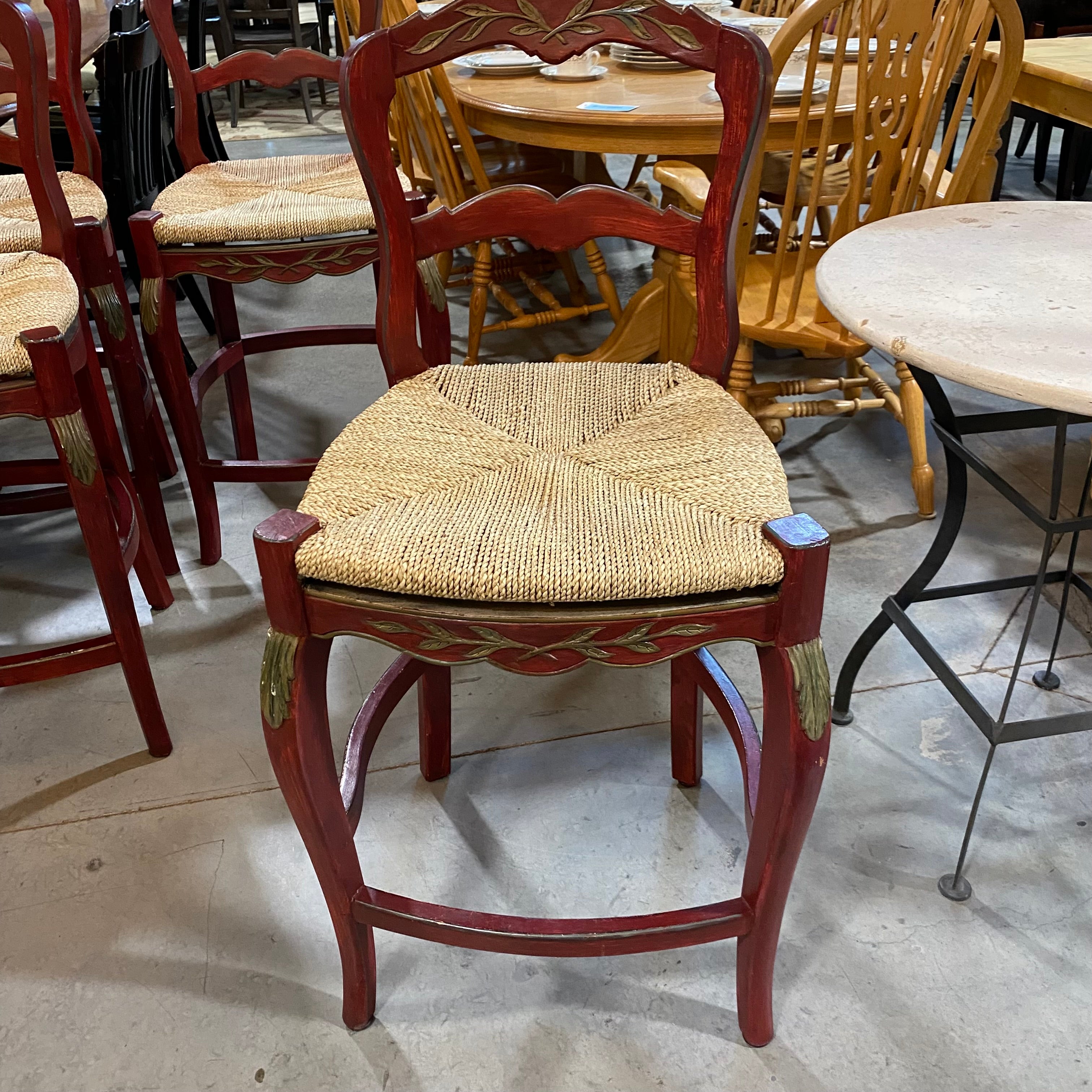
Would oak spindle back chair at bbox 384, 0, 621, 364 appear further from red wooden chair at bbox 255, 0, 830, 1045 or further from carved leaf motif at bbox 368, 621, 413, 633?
carved leaf motif at bbox 368, 621, 413, 633

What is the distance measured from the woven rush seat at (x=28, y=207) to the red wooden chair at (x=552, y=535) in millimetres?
727

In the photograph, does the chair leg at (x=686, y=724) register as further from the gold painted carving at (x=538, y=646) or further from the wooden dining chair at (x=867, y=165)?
the wooden dining chair at (x=867, y=165)

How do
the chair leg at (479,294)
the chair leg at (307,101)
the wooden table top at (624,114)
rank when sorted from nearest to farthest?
the wooden table top at (624,114) → the chair leg at (479,294) → the chair leg at (307,101)

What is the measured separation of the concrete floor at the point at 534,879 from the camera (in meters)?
1.08

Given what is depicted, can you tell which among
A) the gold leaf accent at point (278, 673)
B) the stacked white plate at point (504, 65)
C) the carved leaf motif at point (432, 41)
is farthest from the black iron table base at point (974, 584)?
the stacked white plate at point (504, 65)

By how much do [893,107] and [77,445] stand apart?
4.75ft

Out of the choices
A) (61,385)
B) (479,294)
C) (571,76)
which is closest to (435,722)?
(61,385)

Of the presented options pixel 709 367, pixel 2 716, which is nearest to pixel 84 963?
pixel 2 716

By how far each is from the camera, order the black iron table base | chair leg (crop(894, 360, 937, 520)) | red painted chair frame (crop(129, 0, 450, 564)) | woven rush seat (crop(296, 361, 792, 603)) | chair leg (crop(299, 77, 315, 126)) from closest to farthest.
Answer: woven rush seat (crop(296, 361, 792, 603)) → the black iron table base → red painted chair frame (crop(129, 0, 450, 564)) → chair leg (crop(894, 360, 937, 520)) → chair leg (crop(299, 77, 315, 126))

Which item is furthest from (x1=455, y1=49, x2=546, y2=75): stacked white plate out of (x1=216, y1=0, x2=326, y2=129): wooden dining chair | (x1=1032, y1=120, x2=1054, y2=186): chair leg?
(x1=216, y1=0, x2=326, y2=129): wooden dining chair

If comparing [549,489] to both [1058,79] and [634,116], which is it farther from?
[1058,79]

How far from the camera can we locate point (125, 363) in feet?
5.53

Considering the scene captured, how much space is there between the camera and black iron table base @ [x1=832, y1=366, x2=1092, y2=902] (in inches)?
44.3

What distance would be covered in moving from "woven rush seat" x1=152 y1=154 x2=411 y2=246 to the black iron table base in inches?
36.2
